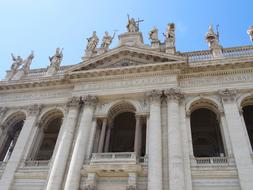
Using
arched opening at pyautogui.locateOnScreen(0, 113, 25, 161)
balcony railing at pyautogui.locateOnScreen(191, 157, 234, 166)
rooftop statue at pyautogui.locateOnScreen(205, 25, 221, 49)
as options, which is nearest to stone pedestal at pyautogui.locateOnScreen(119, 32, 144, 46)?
rooftop statue at pyautogui.locateOnScreen(205, 25, 221, 49)

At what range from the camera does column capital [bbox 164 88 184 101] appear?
18203 mm

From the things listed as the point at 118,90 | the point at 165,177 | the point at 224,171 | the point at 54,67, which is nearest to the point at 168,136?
the point at 165,177

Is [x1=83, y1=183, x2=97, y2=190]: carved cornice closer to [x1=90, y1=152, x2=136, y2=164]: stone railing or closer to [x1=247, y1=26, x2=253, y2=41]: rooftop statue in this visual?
[x1=90, y1=152, x2=136, y2=164]: stone railing

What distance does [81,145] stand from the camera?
1717 centimetres

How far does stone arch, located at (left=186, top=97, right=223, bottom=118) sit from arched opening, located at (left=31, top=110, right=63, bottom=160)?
10.4 meters

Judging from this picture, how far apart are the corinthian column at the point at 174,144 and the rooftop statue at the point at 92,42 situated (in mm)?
9799

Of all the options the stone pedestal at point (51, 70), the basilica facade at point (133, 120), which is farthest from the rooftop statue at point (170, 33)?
the stone pedestal at point (51, 70)

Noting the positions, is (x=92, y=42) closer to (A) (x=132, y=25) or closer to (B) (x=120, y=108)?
(A) (x=132, y=25)

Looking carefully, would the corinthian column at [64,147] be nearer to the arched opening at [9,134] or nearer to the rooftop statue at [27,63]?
the arched opening at [9,134]

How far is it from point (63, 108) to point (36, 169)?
531 cm

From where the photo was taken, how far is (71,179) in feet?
50.8

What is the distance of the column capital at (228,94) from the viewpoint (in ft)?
57.8

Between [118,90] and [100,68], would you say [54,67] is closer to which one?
[100,68]

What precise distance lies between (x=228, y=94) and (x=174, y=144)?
18.1ft
